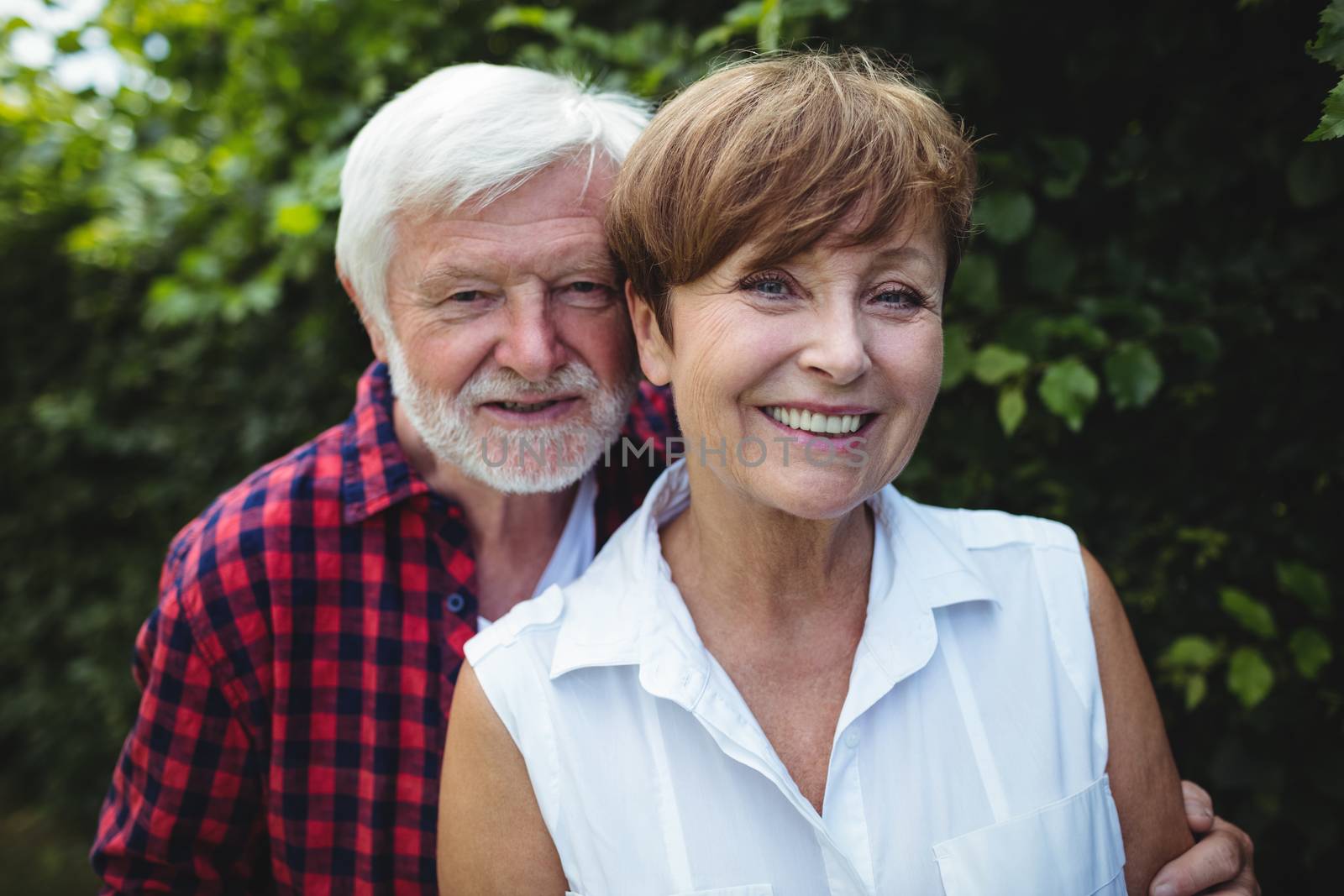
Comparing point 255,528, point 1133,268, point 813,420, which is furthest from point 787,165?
point 255,528

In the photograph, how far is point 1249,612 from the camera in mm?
1885

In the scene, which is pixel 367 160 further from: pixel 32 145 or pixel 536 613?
pixel 32 145

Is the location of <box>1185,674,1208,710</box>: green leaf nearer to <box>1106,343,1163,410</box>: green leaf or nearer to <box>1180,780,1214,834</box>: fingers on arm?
<box>1180,780,1214,834</box>: fingers on arm

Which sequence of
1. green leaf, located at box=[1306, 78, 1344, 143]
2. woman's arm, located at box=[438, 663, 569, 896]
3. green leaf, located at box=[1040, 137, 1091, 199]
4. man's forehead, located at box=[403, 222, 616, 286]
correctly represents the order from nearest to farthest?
green leaf, located at box=[1306, 78, 1344, 143], woman's arm, located at box=[438, 663, 569, 896], man's forehead, located at box=[403, 222, 616, 286], green leaf, located at box=[1040, 137, 1091, 199]

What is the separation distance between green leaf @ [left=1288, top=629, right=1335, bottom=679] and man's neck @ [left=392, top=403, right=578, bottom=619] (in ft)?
4.97

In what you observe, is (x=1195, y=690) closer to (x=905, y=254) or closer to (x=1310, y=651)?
(x=1310, y=651)

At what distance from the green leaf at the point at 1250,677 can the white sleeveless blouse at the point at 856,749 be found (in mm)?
562

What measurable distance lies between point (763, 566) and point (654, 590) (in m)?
0.19

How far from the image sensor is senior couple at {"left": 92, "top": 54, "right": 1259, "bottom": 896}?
138 cm

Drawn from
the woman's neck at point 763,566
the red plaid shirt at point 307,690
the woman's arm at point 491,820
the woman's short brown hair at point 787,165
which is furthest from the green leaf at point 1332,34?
the red plaid shirt at point 307,690

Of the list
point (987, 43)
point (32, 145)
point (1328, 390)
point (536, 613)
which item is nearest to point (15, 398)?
point (32, 145)

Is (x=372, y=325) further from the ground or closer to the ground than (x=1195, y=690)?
further from the ground

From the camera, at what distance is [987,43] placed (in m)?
2.13

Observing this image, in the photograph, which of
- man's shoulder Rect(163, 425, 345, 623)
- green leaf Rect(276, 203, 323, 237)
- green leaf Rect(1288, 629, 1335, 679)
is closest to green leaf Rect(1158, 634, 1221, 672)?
green leaf Rect(1288, 629, 1335, 679)
